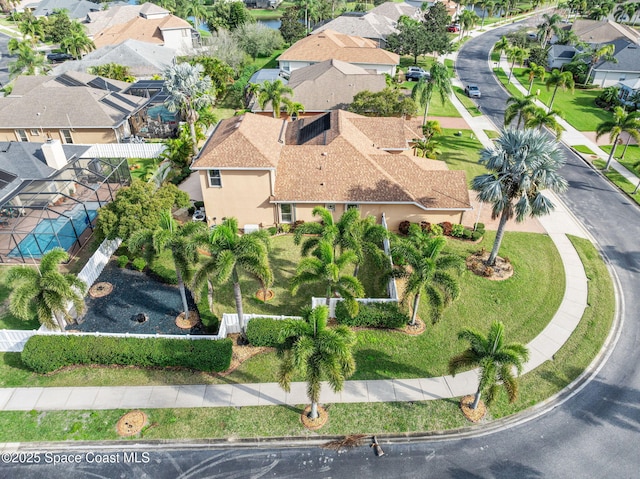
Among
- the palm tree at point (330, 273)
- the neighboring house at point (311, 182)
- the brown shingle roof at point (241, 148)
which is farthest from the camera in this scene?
the neighboring house at point (311, 182)

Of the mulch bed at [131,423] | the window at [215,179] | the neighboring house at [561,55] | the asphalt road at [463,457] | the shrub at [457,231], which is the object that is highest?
the window at [215,179]

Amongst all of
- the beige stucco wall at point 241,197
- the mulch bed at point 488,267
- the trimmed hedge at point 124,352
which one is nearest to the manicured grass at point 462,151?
the mulch bed at point 488,267

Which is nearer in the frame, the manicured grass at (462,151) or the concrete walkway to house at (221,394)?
the concrete walkway to house at (221,394)

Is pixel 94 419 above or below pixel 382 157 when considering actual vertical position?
below

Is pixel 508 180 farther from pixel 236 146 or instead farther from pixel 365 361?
pixel 236 146

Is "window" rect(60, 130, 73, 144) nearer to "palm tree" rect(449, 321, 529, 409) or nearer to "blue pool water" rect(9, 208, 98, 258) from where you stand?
"blue pool water" rect(9, 208, 98, 258)

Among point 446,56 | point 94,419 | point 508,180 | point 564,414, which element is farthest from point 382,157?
point 446,56

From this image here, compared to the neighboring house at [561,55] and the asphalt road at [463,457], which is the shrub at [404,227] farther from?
the neighboring house at [561,55]

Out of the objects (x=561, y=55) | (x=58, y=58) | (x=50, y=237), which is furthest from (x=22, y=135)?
(x=561, y=55)
